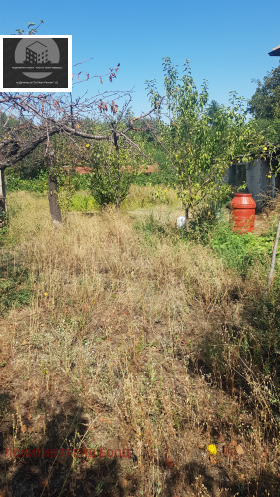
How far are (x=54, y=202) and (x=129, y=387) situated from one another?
676cm

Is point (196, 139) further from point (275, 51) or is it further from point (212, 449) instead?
point (212, 449)

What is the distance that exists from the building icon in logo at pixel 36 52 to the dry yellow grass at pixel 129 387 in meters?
2.75

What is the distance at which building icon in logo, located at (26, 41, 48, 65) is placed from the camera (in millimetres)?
3998

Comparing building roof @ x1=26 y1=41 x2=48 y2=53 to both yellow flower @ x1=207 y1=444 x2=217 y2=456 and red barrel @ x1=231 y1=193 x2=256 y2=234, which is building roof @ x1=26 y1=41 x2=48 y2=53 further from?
red barrel @ x1=231 y1=193 x2=256 y2=234

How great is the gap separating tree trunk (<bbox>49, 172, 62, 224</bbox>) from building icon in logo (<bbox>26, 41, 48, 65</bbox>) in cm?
459

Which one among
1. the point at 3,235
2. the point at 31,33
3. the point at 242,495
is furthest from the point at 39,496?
the point at 3,235

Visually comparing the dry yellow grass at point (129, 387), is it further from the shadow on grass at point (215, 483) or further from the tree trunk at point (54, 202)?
the tree trunk at point (54, 202)

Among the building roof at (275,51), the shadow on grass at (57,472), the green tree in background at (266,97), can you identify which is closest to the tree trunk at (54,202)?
the building roof at (275,51)

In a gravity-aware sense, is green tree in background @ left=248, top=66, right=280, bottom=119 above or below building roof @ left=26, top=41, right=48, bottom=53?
above

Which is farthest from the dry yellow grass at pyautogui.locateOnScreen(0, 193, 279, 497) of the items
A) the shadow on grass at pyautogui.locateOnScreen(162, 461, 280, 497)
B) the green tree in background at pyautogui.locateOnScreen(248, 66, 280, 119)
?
the green tree in background at pyautogui.locateOnScreen(248, 66, 280, 119)

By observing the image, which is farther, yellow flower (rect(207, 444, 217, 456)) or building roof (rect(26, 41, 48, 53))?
building roof (rect(26, 41, 48, 53))

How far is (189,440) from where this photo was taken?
214cm

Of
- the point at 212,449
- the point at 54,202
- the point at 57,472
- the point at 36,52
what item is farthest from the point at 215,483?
the point at 54,202

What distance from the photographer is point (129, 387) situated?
2.42m
